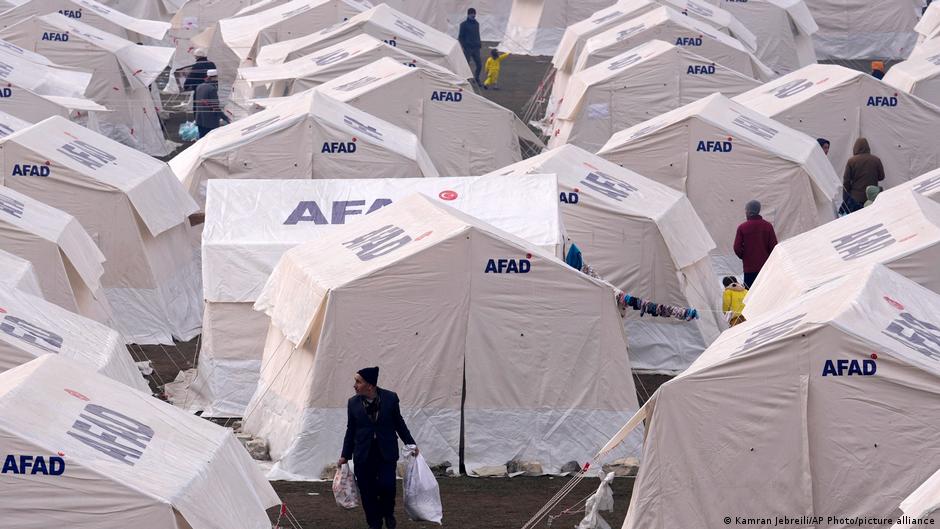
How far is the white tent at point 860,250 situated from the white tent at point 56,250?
274 inches

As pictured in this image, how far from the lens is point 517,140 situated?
28.6 meters

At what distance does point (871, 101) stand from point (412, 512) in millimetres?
15339

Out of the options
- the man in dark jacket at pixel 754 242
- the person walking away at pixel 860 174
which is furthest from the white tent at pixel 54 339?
the person walking away at pixel 860 174

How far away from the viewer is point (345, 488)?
13.5 m

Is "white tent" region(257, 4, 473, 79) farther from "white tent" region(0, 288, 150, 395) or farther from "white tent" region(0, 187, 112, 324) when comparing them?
"white tent" region(0, 288, 150, 395)

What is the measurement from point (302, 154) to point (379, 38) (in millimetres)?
11044

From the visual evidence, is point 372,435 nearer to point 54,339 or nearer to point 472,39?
point 54,339

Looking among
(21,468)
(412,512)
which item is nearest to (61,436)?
(21,468)

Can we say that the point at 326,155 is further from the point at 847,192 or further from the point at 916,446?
the point at 916,446

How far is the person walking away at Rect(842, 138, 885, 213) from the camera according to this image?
25578mm

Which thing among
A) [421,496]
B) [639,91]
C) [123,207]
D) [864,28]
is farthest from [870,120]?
[864,28]

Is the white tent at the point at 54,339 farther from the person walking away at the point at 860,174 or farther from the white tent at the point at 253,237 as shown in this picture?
the person walking away at the point at 860,174

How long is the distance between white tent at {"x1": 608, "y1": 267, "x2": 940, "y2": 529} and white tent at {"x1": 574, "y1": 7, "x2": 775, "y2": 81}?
20409 millimetres

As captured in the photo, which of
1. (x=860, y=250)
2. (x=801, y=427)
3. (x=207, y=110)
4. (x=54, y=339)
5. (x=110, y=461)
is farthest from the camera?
(x=207, y=110)
